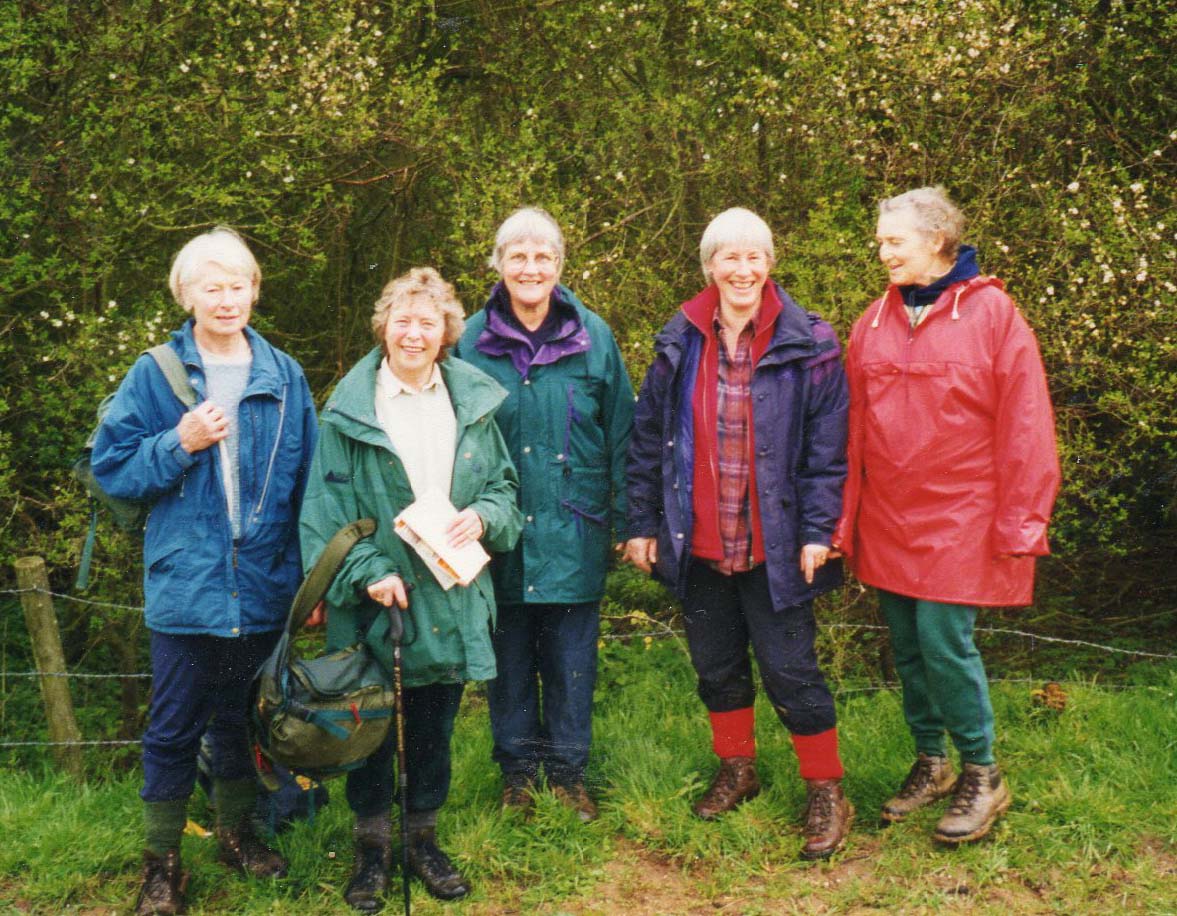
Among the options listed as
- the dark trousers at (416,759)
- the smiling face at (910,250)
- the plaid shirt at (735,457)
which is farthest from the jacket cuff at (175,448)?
the smiling face at (910,250)

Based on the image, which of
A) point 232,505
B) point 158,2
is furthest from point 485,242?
point 232,505

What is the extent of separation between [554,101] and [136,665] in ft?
13.1

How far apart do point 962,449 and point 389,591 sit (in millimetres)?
1751

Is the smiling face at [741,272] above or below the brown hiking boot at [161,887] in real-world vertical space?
above

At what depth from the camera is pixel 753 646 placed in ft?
12.3

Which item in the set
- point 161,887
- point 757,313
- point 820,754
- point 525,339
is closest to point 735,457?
point 757,313

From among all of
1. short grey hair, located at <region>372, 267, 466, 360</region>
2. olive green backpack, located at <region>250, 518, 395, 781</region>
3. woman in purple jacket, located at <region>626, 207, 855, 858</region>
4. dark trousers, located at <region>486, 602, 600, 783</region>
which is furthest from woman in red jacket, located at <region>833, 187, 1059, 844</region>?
olive green backpack, located at <region>250, 518, 395, 781</region>

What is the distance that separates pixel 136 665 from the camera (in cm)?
690

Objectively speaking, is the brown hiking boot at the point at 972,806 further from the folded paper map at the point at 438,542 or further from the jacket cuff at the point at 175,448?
the jacket cuff at the point at 175,448

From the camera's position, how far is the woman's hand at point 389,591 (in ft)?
11.2

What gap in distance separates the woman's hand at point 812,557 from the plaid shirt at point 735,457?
0.56 ft

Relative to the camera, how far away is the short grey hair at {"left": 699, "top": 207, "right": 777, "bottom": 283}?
371cm

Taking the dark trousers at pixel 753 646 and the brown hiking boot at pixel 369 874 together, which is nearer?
the brown hiking boot at pixel 369 874

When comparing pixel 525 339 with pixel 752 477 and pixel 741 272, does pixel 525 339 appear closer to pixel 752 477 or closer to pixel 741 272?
pixel 741 272
